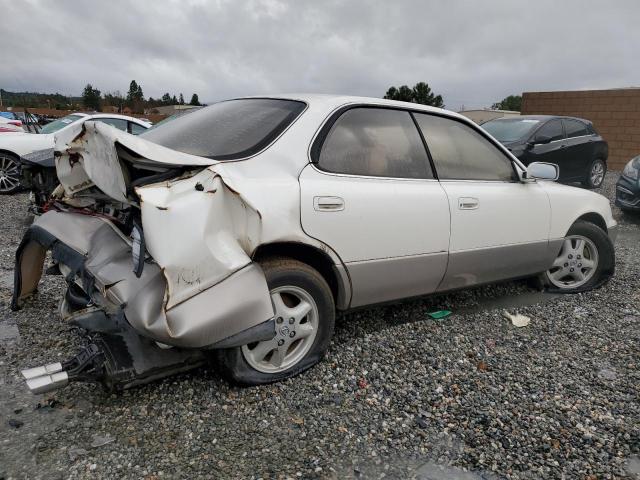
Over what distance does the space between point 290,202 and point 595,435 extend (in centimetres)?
189

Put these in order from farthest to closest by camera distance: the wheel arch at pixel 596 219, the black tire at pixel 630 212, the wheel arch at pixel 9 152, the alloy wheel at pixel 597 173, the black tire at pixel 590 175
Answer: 1. the alloy wheel at pixel 597 173
2. the black tire at pixel 590 175
3. the black tire at pixel 630 212
4. the wheel arch at pixel 9 152
5. the wheel arch at pixel 596 219

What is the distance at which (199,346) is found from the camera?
2.20 metres

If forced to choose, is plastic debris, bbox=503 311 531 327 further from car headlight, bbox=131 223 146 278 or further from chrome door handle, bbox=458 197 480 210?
car headlight, bbox=131 223 146 278

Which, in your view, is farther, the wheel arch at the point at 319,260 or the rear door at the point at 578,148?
the rear door at the point at 578,148

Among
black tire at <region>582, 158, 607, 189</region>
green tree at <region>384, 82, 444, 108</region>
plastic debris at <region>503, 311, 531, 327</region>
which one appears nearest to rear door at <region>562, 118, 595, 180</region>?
black tire at <region>582, 158, 607, 189</region>

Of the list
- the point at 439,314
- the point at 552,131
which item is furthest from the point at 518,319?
the point at 552,131

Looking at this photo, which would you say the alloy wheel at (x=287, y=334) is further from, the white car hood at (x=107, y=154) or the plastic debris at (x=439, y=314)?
the plastic debris at (x=439, y=314)

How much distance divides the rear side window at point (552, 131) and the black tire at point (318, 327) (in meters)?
7.67

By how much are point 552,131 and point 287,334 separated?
27.9 feet

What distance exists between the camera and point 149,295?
214 cm

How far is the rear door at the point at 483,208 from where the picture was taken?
332 cm

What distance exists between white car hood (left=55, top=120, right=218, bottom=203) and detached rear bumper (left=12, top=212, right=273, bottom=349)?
0.30 m

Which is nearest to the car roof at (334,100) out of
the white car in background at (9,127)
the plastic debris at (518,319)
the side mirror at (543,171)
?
the side mirror at (543,171)

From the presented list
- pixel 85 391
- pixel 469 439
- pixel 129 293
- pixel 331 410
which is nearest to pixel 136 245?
pixel 129 293
